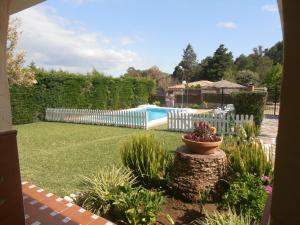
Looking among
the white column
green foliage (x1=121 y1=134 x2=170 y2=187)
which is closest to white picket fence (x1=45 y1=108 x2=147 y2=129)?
green foliage (x1=121 y1=134 x2=170 y2=187)

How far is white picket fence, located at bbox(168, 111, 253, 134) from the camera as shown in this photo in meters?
10.4

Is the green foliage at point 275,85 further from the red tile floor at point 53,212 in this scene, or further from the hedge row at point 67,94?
the red tile floor at point 53,212

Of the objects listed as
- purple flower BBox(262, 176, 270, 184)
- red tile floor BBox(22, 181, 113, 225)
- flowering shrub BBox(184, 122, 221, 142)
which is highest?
flowering shrub BBox(184, 122, 221, 142)

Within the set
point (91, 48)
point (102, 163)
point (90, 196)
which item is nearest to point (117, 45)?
point (91, 48)

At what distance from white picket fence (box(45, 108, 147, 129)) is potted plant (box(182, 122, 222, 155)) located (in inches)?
307

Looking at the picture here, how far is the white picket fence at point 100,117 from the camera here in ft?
41.6

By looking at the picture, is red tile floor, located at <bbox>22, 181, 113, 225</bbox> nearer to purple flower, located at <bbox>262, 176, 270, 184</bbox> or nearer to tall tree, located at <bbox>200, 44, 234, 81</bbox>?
purple flower, located at <bbox>262, 176, 270, 184</bbox>

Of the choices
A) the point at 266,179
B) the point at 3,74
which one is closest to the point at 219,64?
the point at 266,179

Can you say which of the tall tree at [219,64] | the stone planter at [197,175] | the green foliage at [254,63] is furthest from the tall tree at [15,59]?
the green foliage at [254,63]

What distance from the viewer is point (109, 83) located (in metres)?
19.3

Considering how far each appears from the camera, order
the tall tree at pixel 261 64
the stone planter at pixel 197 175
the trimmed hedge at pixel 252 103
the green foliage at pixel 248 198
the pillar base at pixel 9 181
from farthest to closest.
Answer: the tall tree at pixel 261 64 < the trimmed hedge at pixel 252 103 < the stone planter at pixel 197 175 < the green foliage at pixel 248 198 < the pillar base at pixel 9 181

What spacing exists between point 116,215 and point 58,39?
45.6ft

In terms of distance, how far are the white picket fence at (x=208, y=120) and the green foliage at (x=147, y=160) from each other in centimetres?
653

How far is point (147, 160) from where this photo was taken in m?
4.54
